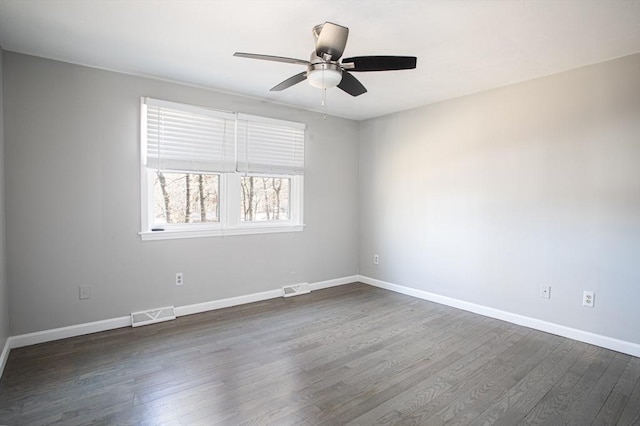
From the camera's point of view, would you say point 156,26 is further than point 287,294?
No

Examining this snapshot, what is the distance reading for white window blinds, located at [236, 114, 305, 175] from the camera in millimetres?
4004

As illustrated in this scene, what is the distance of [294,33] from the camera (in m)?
2.48

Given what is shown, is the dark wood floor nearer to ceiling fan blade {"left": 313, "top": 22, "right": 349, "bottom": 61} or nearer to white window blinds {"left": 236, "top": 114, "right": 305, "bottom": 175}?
white window blinds {"left": 236, "top": 114, "right": 305, "bottom": 175}

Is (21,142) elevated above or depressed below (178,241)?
above

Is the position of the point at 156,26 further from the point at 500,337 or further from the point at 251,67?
the point at 500,337

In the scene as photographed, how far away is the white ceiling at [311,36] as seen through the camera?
2.14m

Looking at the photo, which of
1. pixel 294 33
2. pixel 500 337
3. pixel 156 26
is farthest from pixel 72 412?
pixel 500 337

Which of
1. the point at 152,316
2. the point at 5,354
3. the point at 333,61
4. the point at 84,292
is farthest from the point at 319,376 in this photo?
the point at 5,354

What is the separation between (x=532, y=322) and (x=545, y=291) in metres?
0.35

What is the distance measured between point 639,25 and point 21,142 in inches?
187

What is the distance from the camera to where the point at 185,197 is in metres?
3.73

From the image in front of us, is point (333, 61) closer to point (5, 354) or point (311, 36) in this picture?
point (311, 36)

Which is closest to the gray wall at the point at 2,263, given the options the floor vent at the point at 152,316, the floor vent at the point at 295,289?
the floor vent at the point at 152,316

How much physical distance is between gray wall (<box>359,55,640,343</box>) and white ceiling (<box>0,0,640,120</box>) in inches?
15.3
